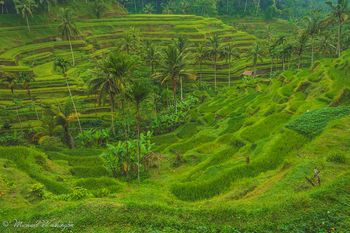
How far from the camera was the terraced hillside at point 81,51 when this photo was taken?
198 ft

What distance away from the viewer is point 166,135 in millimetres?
49531

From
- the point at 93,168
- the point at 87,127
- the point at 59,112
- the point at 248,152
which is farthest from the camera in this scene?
the point at 87,127

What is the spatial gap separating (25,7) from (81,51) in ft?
58.2

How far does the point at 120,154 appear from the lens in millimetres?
33375

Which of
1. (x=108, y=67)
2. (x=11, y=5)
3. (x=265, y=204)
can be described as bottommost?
(x=265, y=204)

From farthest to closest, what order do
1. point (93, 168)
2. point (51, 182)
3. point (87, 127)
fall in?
point (87, 127) < point (93, 168) < point (51, 182)

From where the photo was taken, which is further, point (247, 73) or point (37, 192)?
point (247, 73)

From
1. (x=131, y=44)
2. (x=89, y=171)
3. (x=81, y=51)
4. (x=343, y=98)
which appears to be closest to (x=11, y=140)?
(x=89, y=171)

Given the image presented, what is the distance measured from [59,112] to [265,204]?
33.5m

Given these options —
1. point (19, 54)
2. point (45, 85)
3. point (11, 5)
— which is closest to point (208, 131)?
point (45, 85)

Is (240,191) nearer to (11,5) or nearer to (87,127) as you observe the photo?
(87,127)

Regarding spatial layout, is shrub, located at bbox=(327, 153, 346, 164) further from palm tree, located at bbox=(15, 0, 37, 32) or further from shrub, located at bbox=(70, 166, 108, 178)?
palm tree, located at bbox=(15, 0, 37, 32)

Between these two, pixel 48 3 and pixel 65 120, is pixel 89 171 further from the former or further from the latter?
pixel 48 3

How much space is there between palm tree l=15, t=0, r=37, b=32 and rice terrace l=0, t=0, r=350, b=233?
72cm
